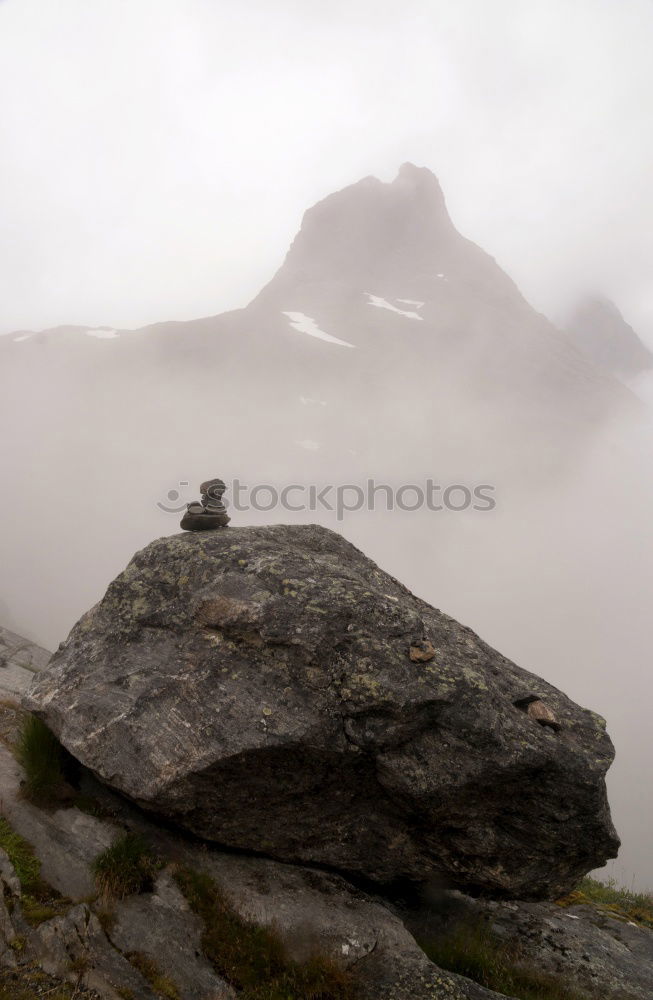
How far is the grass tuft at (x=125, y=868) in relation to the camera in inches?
355

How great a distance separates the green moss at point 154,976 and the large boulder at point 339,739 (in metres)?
2.15

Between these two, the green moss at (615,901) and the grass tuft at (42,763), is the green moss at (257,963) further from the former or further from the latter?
the green moss at (615,901)

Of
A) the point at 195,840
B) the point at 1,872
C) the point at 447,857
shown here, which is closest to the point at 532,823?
the point at 447,857

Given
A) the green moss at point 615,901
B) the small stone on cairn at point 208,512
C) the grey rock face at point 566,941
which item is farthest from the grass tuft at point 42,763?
the green moss at point 615,901

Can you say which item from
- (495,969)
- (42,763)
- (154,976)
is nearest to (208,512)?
(42,763)

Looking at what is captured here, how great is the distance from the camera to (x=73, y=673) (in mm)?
11383

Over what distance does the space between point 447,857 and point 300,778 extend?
11.2 feet

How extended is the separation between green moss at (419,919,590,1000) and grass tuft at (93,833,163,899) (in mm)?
5302

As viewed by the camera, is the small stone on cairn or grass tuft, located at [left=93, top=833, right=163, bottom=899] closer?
grass tuft, located at [left=93, top=833, right=163, bottom=899]

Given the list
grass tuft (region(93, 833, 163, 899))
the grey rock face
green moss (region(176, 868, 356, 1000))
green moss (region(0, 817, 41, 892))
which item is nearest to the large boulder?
grass tuft (region(93, 833, 163, 899))

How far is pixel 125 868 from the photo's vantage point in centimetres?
934

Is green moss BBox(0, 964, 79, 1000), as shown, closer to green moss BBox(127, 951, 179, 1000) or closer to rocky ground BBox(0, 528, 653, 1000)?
rocky ground BBox(0, 528, 653, 1000)

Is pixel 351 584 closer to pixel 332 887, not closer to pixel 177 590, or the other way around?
pixel 177 590

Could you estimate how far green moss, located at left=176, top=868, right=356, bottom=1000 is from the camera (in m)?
7.98
